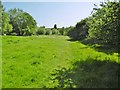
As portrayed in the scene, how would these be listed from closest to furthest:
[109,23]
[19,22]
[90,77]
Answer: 1. [90,77]
2. [109,23]
3. [19,22]

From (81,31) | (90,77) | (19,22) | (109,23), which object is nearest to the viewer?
(90,77)

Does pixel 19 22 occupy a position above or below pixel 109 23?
above

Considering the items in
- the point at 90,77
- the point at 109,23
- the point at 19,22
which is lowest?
the point at 90,77

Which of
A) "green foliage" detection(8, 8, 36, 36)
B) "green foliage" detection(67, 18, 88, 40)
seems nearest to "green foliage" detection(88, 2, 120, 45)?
"green foliage" detection(67, 18, 88, 40)

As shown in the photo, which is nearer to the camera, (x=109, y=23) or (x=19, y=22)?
(x=109, y=23)

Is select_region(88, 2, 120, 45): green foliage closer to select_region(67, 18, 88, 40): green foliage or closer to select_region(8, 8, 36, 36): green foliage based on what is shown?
select_region(67, 18, 88, 40): green foliage

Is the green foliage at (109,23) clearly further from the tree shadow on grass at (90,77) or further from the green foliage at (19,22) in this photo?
the green foliage at (19,22)

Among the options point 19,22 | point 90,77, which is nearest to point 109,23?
point 90,77

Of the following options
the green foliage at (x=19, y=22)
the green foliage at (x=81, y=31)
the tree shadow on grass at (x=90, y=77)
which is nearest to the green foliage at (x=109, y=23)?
the tree shadow on grass at (x=90, y=77)

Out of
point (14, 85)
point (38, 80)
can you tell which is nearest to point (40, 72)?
point (38, 80)

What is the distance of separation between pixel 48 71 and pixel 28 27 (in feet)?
433

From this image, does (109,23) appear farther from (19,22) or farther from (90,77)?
(19,22)

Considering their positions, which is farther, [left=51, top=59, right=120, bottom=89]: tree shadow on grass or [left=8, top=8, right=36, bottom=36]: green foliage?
[left=8, top=8, right=36, bottom=36]: green foliage

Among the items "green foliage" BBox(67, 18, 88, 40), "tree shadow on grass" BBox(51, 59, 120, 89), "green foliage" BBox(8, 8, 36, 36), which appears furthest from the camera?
"green foliage" BBox(8, 8, 36, 36)
